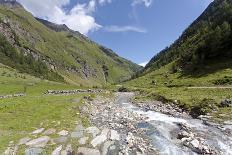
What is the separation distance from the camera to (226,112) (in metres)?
42.0

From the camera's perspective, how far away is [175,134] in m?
34.4

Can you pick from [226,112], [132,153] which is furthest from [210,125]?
[132,153]

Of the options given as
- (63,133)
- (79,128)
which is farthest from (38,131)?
(79,128)

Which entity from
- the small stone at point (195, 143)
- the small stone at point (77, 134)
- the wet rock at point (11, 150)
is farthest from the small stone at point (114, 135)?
the wet rock at point (11, 150)

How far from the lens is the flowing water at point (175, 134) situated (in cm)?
2833

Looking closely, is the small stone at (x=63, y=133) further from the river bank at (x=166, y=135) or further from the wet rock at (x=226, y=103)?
the wet rock at (x=226, y=103)

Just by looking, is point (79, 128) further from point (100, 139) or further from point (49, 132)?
point (100, 139)

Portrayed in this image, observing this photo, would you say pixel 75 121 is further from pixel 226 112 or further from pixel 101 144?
pixel 226 112

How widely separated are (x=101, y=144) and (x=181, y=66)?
415 feet

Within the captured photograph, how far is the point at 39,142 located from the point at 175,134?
15386mm

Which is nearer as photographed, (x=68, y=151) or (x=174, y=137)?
(x=68, y=151)

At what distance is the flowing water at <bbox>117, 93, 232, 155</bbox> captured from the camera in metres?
28.3

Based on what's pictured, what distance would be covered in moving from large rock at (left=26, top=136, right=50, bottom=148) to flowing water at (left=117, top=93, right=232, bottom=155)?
1059 centimetres

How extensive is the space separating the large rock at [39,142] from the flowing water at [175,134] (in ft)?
34.7
